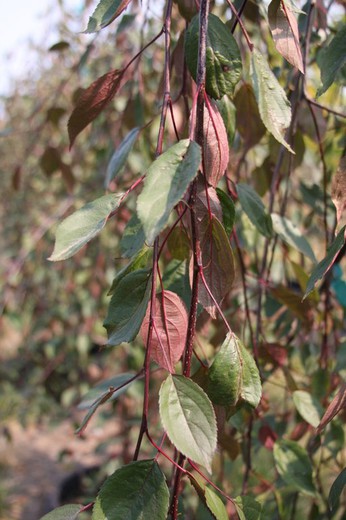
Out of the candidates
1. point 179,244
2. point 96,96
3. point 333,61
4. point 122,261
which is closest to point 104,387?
point 179,244

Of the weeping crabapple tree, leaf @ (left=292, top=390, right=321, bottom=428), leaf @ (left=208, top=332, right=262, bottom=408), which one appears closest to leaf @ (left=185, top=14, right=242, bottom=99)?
the weeping crabapple tree

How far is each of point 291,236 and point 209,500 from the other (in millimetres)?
351

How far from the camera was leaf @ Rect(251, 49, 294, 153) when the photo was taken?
0.54 m

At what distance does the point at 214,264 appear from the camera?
20.7 inches

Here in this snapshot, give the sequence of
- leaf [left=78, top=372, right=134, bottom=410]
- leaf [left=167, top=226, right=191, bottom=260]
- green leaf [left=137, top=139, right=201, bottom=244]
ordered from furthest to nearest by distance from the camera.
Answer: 1. leaf [left=78, top=372, right=134, bottom=410]
2. leaf [left=167, top=226, right=191, bottom=260]
3. green leaf [left=137, top=139, right=201, bottom=244]

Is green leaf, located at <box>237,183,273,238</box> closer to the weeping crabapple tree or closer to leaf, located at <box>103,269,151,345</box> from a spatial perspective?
the weeping crabapple tree

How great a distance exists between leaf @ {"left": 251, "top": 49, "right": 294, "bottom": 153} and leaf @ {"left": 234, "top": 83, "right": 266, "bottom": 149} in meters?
0.19

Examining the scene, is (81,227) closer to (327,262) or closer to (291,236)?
(327,262)

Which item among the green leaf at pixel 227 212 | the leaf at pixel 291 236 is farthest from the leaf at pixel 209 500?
the leaf at pixel 291 236

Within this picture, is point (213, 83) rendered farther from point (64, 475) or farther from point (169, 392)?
point (64, 475)

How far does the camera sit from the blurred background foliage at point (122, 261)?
858 mm

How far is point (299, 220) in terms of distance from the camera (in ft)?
5.81

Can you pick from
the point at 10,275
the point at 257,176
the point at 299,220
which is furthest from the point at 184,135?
the point at 10,275

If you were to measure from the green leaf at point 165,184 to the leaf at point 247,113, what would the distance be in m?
0.33
